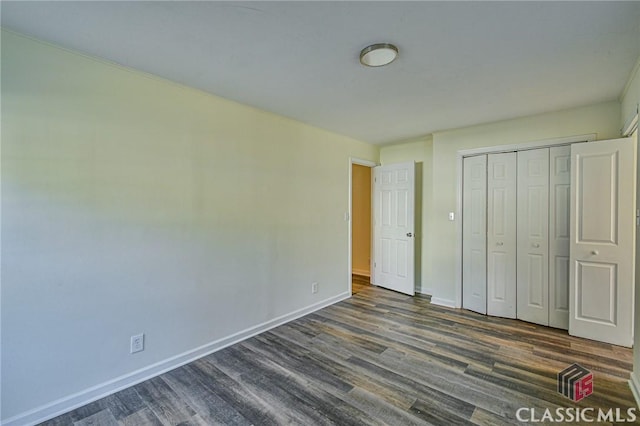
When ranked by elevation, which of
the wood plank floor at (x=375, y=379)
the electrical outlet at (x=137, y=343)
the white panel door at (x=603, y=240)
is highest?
the white panel door at (x=603, y=240)

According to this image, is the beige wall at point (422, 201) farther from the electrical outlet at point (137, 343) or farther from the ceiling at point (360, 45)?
the electrical outlet at point (137, 343)

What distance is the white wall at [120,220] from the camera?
1.74m

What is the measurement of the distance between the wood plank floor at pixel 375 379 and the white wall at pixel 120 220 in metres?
0.34

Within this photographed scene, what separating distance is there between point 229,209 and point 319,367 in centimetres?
167

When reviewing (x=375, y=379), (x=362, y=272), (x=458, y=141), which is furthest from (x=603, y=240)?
(x=362, y=272)

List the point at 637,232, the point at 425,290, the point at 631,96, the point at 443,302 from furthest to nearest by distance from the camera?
the point at 425,290 < the point at 443,302 < the point at 631,96 < the point at 637,232

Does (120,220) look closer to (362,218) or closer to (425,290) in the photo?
(425,290)

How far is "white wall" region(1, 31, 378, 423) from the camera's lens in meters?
1.74

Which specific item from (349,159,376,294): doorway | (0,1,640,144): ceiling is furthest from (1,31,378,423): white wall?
(349,159,376,294): doorway

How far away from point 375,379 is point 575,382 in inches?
60.1

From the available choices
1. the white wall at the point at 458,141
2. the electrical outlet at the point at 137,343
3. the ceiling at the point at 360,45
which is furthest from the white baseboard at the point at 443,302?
the electrical outlet at the point at 137,343

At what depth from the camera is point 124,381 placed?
6.88 feet

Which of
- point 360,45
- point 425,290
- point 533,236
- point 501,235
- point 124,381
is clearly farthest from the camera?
point 425,290

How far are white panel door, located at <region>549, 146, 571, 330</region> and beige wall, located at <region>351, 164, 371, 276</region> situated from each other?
2.93 meters
